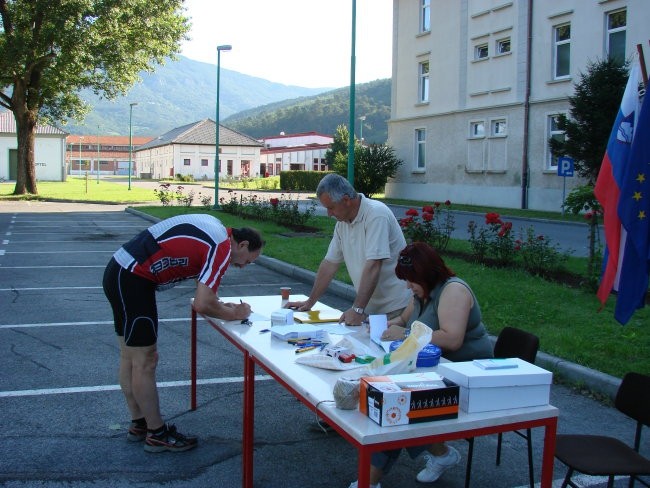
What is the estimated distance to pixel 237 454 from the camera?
14.8 ft

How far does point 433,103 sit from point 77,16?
1786 cm

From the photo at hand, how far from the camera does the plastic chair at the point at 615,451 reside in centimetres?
334

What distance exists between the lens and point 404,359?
10.3ft

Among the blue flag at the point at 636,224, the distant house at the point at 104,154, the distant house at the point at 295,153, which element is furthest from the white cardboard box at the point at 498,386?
the distant house at the point at 104,154

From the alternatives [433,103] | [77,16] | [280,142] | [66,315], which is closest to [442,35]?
[433,103]

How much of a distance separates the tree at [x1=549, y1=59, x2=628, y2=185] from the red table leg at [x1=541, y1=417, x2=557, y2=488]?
20.6 m

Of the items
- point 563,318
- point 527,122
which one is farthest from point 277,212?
point 563,318

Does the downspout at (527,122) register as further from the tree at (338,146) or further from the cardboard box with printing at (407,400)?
the tree at (338,146)

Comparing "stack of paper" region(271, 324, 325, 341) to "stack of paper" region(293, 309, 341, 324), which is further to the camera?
"stack of paper" region(293, 309, 341, 324)

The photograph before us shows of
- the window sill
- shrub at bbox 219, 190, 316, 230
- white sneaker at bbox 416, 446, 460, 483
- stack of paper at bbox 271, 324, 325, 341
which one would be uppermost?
the window sill

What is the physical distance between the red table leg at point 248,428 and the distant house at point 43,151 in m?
77.3

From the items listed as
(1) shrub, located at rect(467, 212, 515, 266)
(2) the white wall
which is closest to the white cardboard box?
(1) shrub, located at rect(467, 212, 515, 266)

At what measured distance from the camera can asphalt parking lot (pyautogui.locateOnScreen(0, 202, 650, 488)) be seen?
4.17 meters

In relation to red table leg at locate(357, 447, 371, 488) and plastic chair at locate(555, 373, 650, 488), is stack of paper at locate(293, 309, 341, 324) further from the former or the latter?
red table leg at locate(357, 447, 371, 488)
